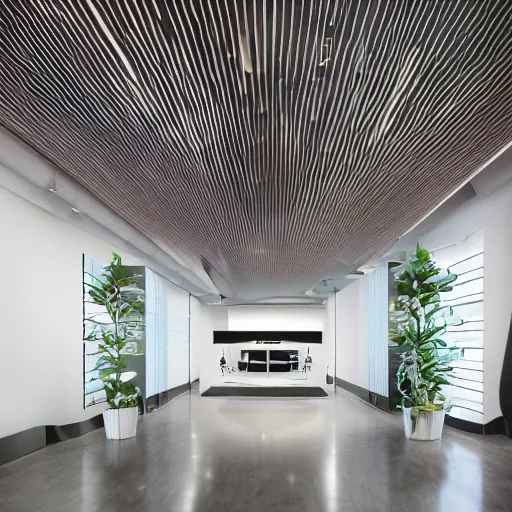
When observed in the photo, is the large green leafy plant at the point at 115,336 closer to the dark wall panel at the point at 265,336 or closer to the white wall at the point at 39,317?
the white wall at the point at 39,317

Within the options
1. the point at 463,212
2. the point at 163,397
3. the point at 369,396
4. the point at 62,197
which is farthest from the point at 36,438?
the point at 369,396

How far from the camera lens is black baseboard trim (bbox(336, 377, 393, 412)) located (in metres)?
10.4

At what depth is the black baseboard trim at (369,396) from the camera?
1044 cm

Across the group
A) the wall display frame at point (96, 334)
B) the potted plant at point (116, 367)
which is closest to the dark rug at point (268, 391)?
the wall display frame at point (96, 334)

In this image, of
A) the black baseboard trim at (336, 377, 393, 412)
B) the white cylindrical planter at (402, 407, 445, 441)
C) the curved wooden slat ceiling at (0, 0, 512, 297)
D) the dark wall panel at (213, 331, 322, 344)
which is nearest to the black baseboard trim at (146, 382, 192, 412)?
the black baseboard trim at (336, 377, 393, 412)

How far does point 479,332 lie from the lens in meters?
8.05

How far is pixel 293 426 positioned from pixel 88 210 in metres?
4.55

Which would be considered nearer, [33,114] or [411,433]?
[33,114]

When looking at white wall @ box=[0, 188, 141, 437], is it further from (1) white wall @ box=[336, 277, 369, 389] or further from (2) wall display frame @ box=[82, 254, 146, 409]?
(1) white wall @ box=[336, 277, 369, 389]

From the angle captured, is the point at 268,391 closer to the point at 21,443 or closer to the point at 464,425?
the point at 464,425

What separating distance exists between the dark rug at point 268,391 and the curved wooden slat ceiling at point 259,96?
31.1ft

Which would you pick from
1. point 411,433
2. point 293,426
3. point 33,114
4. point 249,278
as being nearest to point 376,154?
point 33,114

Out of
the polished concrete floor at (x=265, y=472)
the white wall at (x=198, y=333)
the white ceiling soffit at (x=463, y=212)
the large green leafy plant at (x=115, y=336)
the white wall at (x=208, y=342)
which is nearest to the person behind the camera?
the polished concrete floor at (x=265, y=472)

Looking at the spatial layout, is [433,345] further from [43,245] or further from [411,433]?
[43,245]
